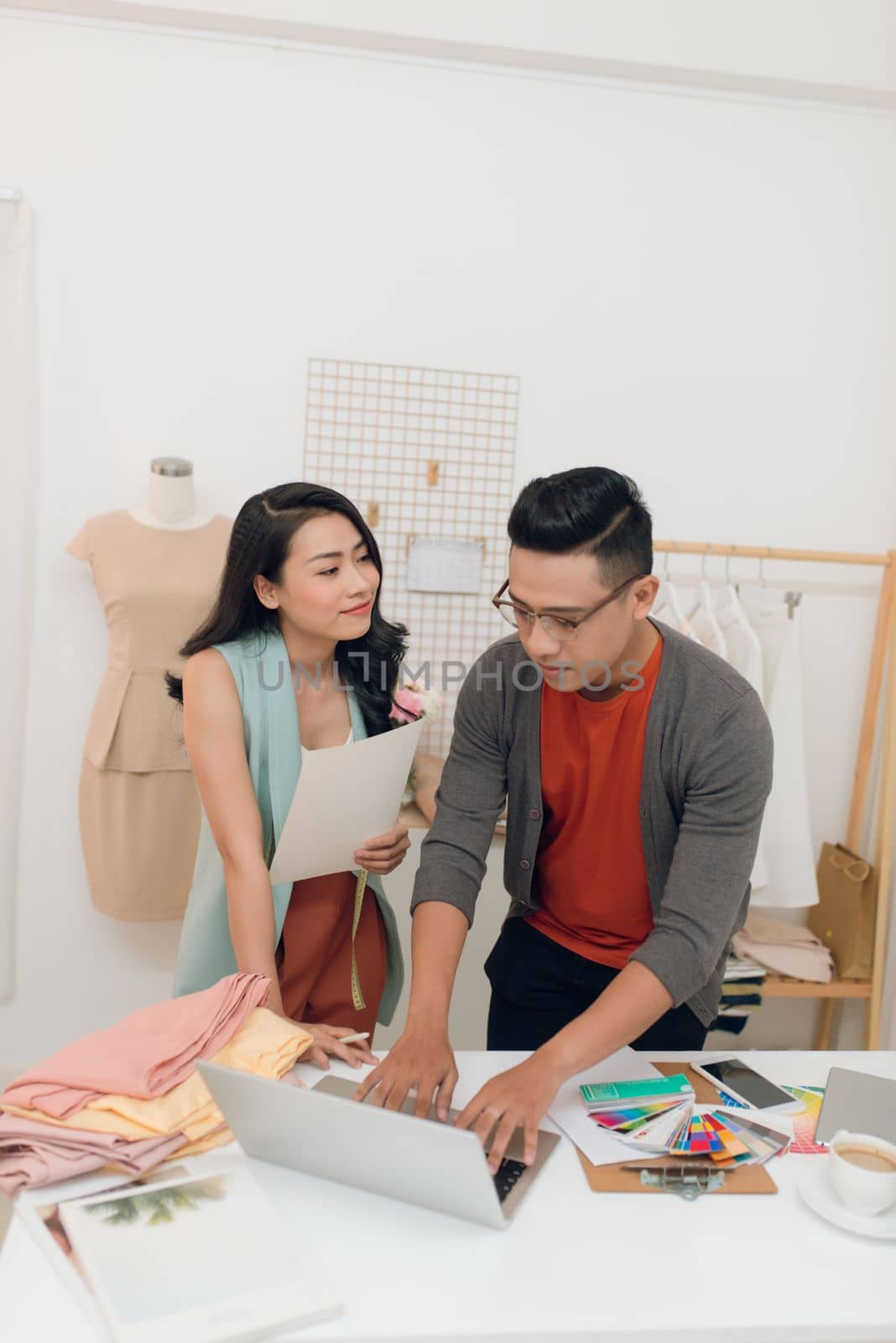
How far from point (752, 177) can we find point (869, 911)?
1.99m

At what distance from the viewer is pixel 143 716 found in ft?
9.16

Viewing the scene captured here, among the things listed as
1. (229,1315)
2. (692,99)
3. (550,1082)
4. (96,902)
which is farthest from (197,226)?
(229,1315)

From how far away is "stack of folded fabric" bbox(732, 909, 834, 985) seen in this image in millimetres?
2958

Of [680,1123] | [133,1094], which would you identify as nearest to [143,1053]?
[133,1094]

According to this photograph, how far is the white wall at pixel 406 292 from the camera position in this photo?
285 cm

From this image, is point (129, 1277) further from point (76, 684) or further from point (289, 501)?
point (76, 684)

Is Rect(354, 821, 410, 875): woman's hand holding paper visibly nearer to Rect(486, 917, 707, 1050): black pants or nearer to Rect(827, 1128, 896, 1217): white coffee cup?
Rect(486, 917, 707, 1050): black pants

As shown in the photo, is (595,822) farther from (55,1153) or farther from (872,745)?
(872,745)

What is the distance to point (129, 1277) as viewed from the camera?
40.0 inches

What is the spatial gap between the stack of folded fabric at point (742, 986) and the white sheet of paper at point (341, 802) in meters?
1.43

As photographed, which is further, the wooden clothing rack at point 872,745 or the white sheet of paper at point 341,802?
the wooden clothing rack at point 872,745

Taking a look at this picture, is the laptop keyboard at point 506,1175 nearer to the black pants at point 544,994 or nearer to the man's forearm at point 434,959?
the man's forearm at point 434,959

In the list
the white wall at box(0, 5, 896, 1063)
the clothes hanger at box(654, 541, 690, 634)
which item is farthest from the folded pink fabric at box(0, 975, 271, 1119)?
the clothes hanger at box(654, 541, 690, 634)

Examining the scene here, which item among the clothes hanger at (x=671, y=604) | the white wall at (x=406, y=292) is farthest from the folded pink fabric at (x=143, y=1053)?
the clothes hanger at (x=671, y=604)
